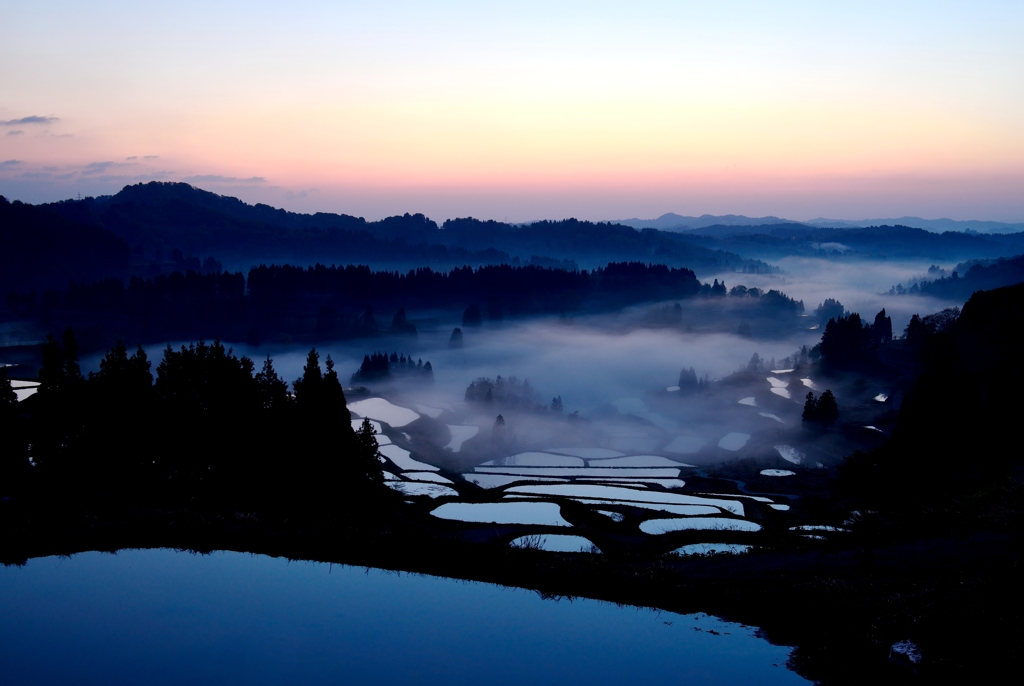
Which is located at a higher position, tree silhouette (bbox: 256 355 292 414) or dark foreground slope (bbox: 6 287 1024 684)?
tree silhouette (bbox: 256 355 292 414)

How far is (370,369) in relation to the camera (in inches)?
6964

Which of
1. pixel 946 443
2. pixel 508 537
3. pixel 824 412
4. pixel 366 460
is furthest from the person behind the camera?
pixel 824 412

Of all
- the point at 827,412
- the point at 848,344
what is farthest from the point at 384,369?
the point at 848,344

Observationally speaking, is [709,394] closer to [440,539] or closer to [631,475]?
[631,475]

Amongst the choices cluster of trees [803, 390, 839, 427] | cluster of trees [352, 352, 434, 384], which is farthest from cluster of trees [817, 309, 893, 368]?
cluster of trees [352, 352, 434, 384]

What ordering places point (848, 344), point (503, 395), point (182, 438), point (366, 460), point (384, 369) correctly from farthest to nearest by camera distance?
1. point (384, 369)
2. point (848, 344)
3. point (503, 395)
4. point (366, 460)
5. point (182, 438)

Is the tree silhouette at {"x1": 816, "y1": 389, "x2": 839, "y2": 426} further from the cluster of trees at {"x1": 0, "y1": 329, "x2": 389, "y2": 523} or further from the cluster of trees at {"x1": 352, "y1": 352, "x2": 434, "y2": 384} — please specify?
the cluster of trees at {"x1": 352, "y1": 352, "x2": 434, "y2": 384}

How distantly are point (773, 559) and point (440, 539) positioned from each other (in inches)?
398

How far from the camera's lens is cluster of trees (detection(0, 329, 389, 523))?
33.6 m

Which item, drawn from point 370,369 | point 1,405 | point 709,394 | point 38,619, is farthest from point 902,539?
point 370,369

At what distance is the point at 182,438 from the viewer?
34719 millimetres

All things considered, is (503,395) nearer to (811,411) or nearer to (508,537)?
(811,411)

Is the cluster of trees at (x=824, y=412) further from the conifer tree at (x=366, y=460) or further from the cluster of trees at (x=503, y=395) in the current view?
the conifer tree at (x=366, y=460)

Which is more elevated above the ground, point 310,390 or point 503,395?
point 310,390
